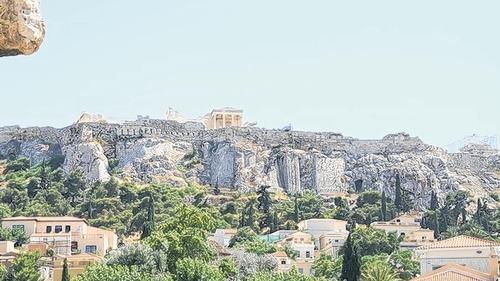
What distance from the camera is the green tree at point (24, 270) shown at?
42.3 m

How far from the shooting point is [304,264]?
63688mm

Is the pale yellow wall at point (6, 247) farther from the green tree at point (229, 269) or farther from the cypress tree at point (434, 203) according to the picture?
the cypress tree at point (434, 203)

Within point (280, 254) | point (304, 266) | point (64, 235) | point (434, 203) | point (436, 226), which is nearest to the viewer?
point (64, 235)

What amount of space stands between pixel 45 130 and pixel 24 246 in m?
44.6

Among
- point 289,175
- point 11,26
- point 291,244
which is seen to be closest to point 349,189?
point 289,175

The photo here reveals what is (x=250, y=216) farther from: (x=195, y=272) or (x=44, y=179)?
(x=195, y=272)

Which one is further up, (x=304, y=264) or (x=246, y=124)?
(x=246, y=124)

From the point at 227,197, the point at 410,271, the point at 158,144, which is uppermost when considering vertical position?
the point at 158,144

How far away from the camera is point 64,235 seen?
61094mm

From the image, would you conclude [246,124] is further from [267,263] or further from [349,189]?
[267,263]

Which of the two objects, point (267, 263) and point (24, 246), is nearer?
point (267, 263)

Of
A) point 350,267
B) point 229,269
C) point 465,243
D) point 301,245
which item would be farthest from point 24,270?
point 301,245

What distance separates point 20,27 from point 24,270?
4068 centimetres

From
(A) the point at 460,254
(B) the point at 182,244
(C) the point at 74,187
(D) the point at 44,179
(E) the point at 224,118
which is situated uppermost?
(E) the point at 224,118
